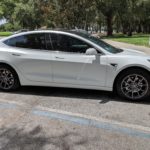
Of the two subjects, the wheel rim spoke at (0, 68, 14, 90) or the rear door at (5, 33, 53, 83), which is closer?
the rear door at (5, 33, 53, 83)

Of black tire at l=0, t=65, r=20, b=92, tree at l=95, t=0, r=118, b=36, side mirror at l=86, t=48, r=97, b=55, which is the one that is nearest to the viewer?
side mirror at l=86, t=48, r=97, b=55

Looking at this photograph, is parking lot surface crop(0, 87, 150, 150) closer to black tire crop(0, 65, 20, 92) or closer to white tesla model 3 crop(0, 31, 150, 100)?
black tire crop(0, 65, 20, 92)

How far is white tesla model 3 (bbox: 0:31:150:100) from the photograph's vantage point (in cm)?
635

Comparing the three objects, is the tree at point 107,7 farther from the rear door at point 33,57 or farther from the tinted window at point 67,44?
the tinted window at point 67,44

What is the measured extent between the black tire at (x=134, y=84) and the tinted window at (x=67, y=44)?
1.03 meters

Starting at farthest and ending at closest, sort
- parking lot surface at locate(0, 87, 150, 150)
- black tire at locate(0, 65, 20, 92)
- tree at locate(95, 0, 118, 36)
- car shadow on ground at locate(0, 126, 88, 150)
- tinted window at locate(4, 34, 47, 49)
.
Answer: tree at locate(95, 0, 118, 36) < black tire at locate(0, 65, 20, 92) < tinted window at locate(4, 34, 47, 49) < parking lot surface at locate(0, 87, 150, 150) < car shadow on ground at locate(0, 126, 88, 150)

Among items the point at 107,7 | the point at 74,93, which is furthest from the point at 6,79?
the point at 107,7

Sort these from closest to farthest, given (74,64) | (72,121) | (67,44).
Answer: (72,121)
(74,64)
(67,44)

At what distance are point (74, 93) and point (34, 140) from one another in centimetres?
282

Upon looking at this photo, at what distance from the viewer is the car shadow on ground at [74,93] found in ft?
21.7

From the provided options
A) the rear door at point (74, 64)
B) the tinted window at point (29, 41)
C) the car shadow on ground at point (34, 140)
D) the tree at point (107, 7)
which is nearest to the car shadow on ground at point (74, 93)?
the rear door at point (74, 64)

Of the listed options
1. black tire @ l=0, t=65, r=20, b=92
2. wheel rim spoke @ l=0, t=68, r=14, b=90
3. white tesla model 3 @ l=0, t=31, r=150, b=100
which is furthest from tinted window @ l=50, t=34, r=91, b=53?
wheel rim spoke @ l=0, t=68, r=14, b=90

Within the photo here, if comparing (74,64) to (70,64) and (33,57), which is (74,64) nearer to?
(70,64)

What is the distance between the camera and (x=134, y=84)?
20.9 feet
